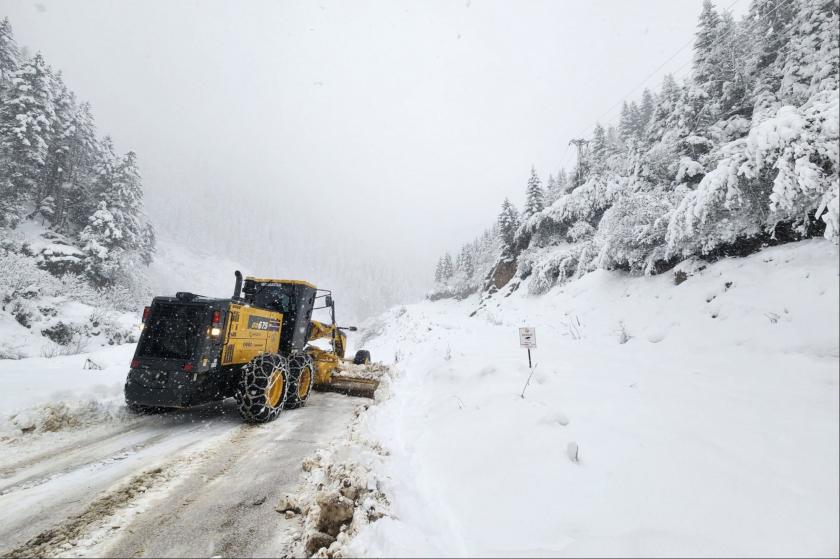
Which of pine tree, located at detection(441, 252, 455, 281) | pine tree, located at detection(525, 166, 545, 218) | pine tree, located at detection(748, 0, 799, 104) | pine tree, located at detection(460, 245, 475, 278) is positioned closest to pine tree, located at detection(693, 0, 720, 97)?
pine tree, located at detection(748, 0, 799, 104)

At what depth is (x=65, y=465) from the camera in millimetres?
4465

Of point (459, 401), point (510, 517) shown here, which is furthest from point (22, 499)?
point (459, 401)

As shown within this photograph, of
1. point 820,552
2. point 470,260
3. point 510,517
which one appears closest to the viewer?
point 820,552

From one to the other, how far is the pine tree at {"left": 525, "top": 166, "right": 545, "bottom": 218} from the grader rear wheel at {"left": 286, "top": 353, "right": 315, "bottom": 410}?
94.7 ft

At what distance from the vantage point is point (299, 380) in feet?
25.6

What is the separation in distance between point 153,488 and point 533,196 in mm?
34050

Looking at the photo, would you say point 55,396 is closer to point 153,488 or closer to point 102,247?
point 153,488

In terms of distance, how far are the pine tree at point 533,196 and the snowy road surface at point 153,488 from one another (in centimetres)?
3073

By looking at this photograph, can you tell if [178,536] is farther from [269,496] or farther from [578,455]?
[578,455]

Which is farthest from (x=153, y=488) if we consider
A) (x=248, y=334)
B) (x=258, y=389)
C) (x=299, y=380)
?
(x=299, y=380)

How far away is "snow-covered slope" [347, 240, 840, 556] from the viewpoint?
5.79 feet

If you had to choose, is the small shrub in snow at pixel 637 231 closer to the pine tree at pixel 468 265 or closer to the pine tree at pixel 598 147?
the pine tree at pixel 598 147

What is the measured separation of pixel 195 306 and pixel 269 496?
13.7 ft

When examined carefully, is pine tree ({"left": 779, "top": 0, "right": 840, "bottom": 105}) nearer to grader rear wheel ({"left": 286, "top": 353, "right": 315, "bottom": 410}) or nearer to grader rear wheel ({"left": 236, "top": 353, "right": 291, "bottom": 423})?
grader rear wheel ({"left": 236, "top": 353, "right": 291, "bottom": 423})
